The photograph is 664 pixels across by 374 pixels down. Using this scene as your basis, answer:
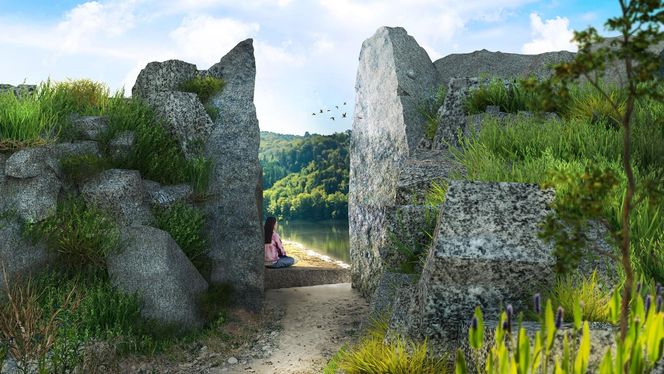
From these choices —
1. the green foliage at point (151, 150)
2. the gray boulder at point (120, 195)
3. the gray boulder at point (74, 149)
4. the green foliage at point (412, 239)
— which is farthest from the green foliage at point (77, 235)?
the green foliage at point (412, 239)

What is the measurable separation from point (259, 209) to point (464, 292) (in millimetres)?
7276

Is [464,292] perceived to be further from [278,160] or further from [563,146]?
[278,160]

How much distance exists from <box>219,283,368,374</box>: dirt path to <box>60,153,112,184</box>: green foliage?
11.9 ft

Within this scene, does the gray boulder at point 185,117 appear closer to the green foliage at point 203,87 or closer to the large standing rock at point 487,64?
the green foliage at point 203,87

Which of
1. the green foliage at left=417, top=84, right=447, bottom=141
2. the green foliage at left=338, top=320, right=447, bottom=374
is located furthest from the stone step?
the green foliage at left=338, top=320, right=447, bottom=374

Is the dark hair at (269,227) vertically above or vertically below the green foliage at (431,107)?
below

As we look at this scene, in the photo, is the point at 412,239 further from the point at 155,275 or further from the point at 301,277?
the point at 301,277

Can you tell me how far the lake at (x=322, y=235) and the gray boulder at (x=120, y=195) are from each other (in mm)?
8737

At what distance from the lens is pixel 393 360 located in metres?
5.38

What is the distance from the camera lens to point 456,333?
562cm

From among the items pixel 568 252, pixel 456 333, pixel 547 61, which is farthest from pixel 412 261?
pixel 547 61

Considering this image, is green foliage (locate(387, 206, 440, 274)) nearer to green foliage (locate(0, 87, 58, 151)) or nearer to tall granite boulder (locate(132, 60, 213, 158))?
tall granite boulder (locate(132, 60, 213, 158))

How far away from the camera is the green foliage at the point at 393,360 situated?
17.5 ft

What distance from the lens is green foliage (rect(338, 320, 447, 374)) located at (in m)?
5.34
